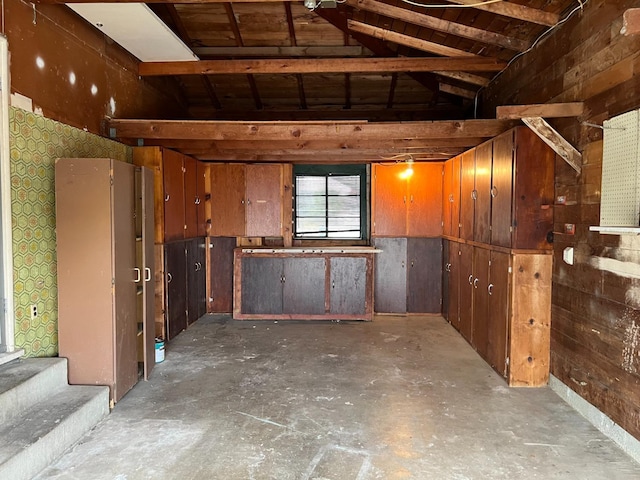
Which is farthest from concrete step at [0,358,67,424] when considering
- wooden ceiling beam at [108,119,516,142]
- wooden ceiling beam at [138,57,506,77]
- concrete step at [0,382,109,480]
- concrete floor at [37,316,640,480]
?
wooden ceiling beam at [138,57,506,77]

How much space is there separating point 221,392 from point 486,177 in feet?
10.8

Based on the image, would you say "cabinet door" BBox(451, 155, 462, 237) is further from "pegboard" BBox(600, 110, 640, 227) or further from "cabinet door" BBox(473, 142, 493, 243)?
"pegboard" BBox(600, 110, 640, 227)

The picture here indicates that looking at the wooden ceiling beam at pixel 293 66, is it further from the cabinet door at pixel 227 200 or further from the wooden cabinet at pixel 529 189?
the wooden cabinet at pixel 529 189

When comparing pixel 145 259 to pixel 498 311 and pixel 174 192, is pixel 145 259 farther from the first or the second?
pixel 498 311

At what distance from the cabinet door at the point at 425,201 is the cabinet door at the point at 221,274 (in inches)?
108

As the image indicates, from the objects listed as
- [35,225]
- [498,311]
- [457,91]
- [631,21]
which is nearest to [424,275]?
[498,311]

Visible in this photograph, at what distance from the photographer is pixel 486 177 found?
4270 millimetres

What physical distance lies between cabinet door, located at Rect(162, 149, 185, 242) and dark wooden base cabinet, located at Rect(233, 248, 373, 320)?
1108mm

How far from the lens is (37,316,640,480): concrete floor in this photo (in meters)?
2.46

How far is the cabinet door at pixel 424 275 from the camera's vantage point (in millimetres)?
6191

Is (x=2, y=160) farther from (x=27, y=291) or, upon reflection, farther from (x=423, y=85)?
(x=423, y=85)

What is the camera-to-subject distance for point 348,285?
235 inches

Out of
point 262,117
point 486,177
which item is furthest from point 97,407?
point 262,117

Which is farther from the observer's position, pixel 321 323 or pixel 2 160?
pixel 321 323
